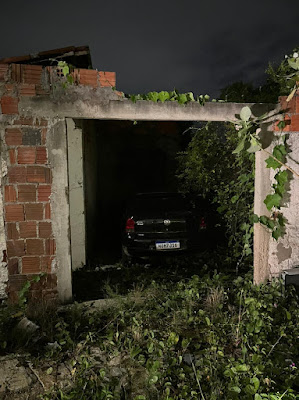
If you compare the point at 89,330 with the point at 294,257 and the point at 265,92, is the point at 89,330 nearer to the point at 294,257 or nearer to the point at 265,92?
the point at 294,257

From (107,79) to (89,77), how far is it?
0.67 feet

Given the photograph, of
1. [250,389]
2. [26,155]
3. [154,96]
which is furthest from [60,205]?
[250,389]

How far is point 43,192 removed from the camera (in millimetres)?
3535

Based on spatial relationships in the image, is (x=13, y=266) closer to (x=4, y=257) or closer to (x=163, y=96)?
(x=4, y=257)

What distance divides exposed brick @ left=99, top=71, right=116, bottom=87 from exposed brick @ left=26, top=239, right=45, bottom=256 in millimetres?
1982

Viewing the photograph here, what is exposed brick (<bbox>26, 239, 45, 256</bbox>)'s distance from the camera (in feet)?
11.8

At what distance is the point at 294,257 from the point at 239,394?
2.28m

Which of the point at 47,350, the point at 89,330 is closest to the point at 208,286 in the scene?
the point at 89,330

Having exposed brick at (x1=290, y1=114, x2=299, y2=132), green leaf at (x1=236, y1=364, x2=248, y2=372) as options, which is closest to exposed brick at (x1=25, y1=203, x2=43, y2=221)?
green leaf at (x1=236, y1=364, x2=248, y2=372)

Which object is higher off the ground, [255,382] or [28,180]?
[28,180]

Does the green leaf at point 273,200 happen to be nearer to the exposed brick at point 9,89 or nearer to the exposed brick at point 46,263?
the exposed brick at point 46,263

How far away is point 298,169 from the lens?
3.87 metres

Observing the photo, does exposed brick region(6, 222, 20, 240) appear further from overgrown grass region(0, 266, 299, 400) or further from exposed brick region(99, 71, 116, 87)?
exposed brick region(99, 71, 116, 87)

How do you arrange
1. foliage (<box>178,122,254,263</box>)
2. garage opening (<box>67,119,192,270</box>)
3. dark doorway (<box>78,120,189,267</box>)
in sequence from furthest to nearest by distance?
dark doorway (<box>78,120,189,267</box>)
garage opening (<box>67,119,192,270</box>)
foliage (<box>178,122,254,263</box>)
